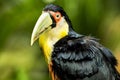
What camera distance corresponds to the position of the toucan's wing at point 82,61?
465 cm

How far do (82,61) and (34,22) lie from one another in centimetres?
240

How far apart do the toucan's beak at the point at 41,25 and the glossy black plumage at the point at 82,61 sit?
0.61 feet

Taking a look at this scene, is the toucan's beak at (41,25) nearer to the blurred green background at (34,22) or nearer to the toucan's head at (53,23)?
the toucan's head at (53,23)

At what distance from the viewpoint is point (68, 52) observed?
15.6 ft

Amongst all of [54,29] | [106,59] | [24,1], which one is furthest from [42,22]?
[24,1]

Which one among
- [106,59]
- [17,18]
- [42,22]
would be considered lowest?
[106,59]

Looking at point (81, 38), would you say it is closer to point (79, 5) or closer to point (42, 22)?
point (42, 22)

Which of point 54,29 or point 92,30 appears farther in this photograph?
point 92,30

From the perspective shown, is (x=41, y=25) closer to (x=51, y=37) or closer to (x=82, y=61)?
(x=51, y=37)

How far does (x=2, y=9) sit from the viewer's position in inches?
279

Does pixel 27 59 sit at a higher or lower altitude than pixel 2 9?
lower

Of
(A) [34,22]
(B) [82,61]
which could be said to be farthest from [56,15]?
(A) [34,22]

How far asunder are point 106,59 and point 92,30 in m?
2.15

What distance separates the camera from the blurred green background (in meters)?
6.83
